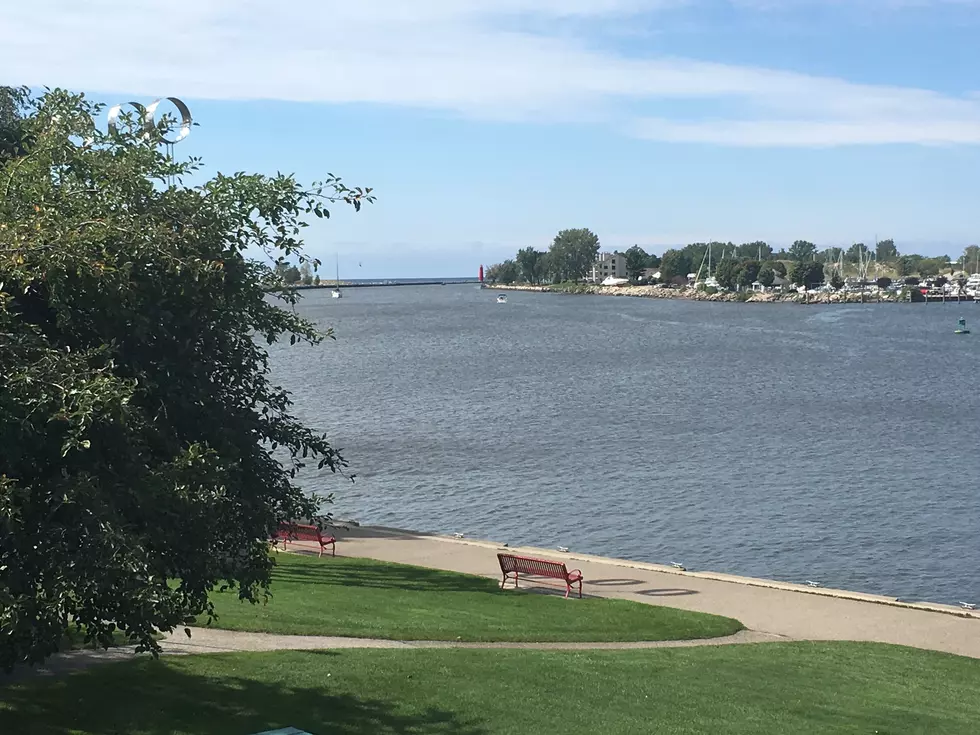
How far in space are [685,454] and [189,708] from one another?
39.7 metres

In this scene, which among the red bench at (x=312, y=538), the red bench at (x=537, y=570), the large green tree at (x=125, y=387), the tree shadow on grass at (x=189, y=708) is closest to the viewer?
the large green tree at (x=125, y=387)

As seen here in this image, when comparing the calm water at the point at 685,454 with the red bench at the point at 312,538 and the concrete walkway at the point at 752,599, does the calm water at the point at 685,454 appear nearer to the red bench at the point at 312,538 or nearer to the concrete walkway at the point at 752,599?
the concrete walkway at the point at 752,599

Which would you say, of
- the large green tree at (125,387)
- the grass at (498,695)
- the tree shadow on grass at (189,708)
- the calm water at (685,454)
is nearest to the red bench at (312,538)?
the calm water at (685,454)

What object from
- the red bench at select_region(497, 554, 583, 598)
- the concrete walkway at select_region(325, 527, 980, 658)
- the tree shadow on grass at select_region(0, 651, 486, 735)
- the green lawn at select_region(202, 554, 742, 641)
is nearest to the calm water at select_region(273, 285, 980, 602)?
the concrete walkway at select_region(325, 527, 980, 658)

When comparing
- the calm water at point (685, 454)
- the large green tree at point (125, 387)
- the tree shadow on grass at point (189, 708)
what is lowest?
the calm water at point (685, 454)

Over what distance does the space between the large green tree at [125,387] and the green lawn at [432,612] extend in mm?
5892

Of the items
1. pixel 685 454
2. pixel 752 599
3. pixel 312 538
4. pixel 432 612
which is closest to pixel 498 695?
pixel 432 612

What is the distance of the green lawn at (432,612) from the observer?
18.6 metres

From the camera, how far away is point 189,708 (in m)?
12.9

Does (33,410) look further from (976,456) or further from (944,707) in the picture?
(976,456)

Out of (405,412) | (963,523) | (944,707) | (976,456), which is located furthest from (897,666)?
(405,412)

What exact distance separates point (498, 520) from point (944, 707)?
72.3ft

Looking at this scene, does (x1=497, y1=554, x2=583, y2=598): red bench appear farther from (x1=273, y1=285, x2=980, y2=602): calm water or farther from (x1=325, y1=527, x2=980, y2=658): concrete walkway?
(x1=273, y1=285, x2=980, y2=602): calm water

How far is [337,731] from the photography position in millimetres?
12539
